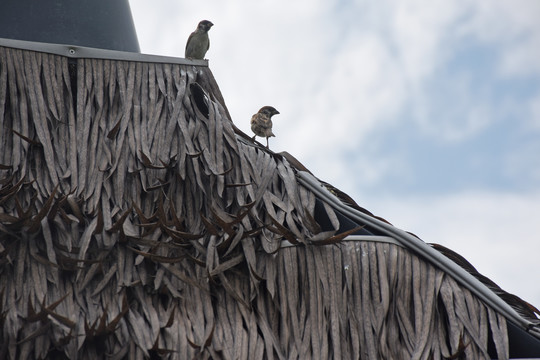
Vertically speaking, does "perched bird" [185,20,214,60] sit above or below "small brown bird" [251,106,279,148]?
above

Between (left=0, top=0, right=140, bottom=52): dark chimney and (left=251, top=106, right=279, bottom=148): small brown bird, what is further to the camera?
(left=251, top=106, right=279, bottom=148): small brown bird

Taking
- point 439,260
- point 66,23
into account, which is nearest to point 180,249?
point 439,260

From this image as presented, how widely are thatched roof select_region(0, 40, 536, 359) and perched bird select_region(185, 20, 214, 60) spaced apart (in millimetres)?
2468

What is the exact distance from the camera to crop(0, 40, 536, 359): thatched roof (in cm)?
426

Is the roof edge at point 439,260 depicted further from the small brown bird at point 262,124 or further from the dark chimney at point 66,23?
the small brown bird at point 262,124

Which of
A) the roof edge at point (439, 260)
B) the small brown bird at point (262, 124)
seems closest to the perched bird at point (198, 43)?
the small brown bird at point (262, 124)

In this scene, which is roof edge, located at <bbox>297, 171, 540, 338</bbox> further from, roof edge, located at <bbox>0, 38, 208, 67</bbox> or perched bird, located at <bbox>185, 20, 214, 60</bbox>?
perched bird, located at <bbox>185, 20, 214, 60</bbox>

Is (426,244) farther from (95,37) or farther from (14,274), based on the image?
(95,37)

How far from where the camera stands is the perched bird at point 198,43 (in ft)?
24.5

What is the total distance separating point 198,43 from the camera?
7477 millimetres

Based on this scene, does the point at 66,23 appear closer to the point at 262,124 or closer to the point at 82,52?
the point at 82,52

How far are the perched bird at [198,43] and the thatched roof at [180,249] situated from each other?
2468mm

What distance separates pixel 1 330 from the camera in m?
4.09

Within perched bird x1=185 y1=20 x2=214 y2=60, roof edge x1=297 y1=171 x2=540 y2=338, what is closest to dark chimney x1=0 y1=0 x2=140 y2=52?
perched bird x1=185 y1=20 x2=214 y2=60
